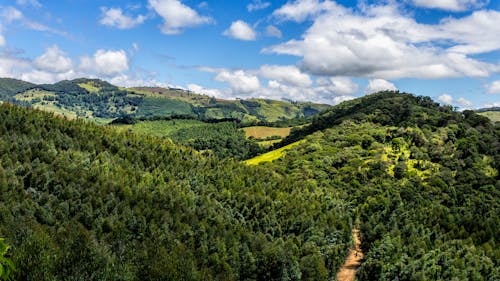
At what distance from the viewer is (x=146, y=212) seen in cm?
10712

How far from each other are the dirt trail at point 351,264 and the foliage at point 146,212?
6.30 m

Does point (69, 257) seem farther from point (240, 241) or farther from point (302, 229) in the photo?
point (302, 229)

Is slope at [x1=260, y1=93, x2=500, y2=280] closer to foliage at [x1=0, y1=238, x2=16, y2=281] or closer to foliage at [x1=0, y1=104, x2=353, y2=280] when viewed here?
foliage at [x1=0, y1=104, x2=353, y2=280]

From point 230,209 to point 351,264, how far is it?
132 ft

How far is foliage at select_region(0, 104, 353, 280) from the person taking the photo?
209 ft

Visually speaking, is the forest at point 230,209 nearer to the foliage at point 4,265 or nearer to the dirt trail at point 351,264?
the dirt trail at point 351,264

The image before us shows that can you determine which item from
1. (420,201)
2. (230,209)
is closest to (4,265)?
(230,209)

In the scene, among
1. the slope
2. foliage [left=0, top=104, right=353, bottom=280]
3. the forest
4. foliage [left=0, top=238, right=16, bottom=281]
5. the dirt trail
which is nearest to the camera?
foliage [left=0, top=238, right=16, bottom=281]

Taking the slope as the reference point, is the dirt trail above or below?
below

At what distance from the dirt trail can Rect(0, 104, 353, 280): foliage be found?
6303 millimetres

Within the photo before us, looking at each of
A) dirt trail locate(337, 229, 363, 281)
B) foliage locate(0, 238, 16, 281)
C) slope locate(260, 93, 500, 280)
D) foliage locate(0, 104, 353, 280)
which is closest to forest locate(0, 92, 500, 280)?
foliage locate(0, 104, 353, 280)

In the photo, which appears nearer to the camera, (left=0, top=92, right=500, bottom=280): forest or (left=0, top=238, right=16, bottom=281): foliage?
(left=0, top=238, right=16, bottom=281): foliage

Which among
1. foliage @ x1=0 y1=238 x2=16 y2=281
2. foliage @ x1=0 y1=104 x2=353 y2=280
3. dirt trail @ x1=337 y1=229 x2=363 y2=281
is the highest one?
foliage @ x1=0 y1=238 x2=16 y2=281

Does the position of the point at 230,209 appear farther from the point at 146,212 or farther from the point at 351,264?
the point at 351,264
